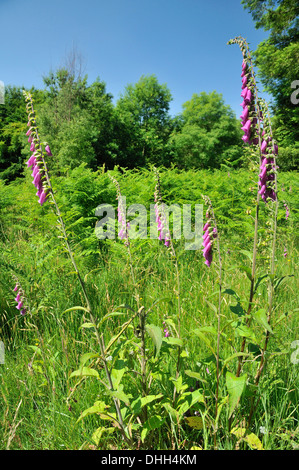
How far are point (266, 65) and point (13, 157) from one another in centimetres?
2433

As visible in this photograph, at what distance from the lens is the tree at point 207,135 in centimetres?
3600

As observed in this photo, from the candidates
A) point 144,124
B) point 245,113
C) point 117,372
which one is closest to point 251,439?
point 117,372

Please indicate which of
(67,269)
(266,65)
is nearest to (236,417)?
(67,269)

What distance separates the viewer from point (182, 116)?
43500mm

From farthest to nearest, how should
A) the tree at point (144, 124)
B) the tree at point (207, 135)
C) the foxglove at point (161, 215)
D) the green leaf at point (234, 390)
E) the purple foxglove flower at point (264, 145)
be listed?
the tree at point (207, 135) → the tree at point (144, 124) → the foxglove at point (161, 215) → the purple foxglove flower at point (264, 145) → the green leaf at point (234, 390)

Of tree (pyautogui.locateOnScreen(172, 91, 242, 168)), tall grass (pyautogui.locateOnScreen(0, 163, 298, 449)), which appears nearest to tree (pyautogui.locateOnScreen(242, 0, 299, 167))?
tree (pyautogui.locateOnScreen(172, 91, 242, 168))

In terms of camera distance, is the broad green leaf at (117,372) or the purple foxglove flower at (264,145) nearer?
the broad green leaf at (117,372)

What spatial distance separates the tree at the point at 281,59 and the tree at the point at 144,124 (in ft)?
41.3

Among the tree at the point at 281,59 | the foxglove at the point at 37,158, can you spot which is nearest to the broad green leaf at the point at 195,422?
the foxglove at the point at 37,158

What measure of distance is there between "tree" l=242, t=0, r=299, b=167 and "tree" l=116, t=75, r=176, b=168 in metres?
12.6

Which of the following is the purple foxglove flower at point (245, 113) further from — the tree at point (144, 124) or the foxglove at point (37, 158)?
the tree at point (144, 124)

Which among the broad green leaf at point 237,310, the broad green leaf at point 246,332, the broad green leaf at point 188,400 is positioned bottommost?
the broad green leaf at point 188,400

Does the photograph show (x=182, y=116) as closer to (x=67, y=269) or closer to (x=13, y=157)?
(x=13, y=157)

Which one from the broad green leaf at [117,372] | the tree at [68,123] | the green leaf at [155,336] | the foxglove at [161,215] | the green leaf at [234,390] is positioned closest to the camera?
the green leaf at [155,336]
